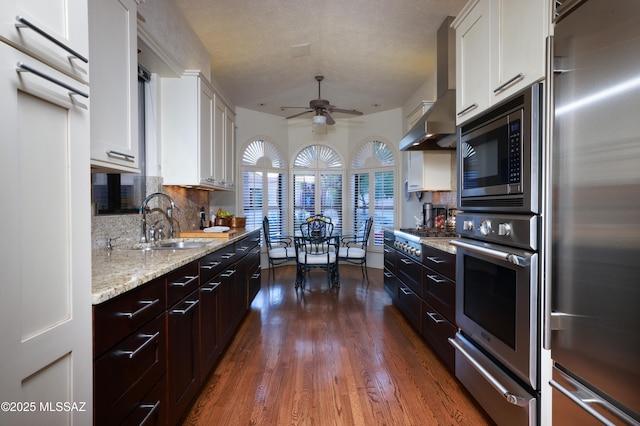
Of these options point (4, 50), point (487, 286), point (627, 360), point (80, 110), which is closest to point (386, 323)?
point (487, 286)

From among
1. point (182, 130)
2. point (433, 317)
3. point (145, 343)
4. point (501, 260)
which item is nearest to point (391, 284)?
point (433, 317)

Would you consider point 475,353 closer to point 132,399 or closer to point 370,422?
point 370,422

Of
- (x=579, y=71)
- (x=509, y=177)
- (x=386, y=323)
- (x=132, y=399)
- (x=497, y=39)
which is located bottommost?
(x=386, y=323)

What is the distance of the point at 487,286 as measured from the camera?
1.61 m

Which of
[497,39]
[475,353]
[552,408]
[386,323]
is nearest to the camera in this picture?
[552,408]

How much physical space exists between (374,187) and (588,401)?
4.92 m

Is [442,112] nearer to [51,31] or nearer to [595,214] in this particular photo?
[595,214]

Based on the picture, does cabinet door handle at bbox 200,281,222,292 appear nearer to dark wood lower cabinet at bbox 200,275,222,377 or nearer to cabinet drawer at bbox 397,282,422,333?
dark wood lower cabinet at bbox 200,275,222,377

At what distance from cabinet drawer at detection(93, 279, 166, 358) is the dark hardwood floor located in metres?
0.89

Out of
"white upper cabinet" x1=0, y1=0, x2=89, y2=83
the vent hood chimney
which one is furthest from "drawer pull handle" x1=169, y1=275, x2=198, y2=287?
the vent hood chimney

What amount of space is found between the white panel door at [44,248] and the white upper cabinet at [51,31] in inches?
1.2

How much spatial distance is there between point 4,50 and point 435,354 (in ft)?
9.37

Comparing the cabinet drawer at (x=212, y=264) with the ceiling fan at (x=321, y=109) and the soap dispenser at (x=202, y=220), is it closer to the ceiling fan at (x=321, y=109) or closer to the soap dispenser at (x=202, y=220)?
the soap dispenser at (x=202, y=220)

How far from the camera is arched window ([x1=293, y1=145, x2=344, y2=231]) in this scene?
20.1 feet
